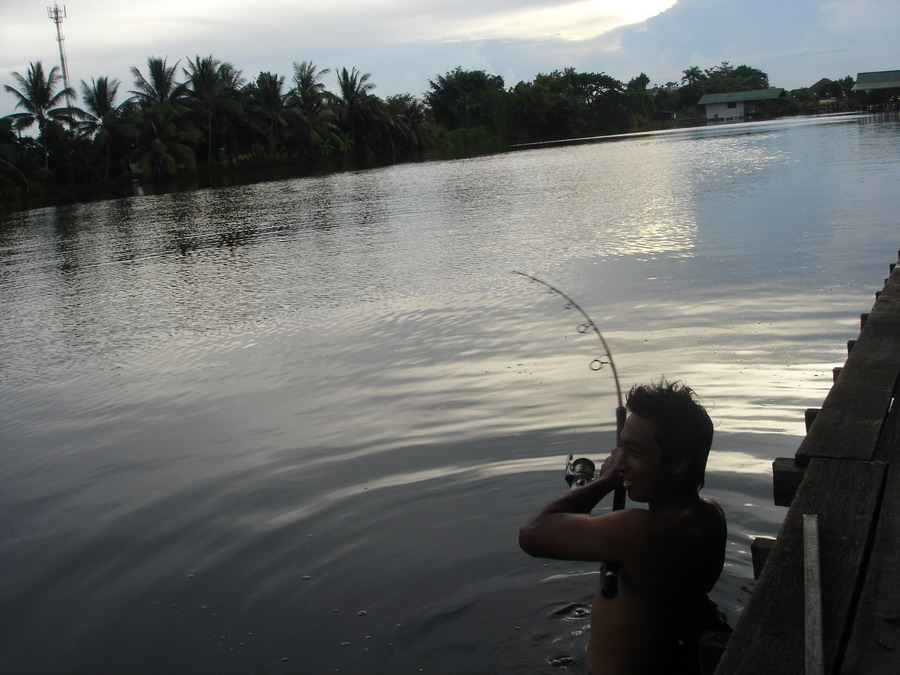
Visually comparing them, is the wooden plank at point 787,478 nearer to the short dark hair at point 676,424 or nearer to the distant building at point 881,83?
the short dark hair at point 676,424

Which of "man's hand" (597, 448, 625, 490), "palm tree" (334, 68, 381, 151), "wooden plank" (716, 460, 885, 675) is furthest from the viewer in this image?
"palm tree" (334, 68, 381, 151)

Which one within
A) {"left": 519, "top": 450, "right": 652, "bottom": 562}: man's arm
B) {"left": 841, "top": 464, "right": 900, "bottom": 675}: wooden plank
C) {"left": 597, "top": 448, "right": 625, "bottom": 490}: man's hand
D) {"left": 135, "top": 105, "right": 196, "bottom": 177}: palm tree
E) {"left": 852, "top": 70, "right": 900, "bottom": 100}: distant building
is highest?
{"left": 852, "top": 70, "right": 900, "bottom": 100}: distant building

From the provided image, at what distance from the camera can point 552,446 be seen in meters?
5.29

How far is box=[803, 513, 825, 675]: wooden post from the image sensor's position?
1787 millimetres

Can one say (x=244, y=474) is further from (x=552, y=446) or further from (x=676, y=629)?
(x=676, y=629)

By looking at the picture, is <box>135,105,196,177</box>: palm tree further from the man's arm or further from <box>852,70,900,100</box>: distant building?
<box>852,70,900,100</box>: distant building

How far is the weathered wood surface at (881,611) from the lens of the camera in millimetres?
1829

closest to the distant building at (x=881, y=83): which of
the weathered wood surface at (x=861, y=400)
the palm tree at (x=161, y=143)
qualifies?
the palm tree at (x=161, y=143)

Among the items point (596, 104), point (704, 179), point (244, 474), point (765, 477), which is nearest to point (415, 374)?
point (244, 474)

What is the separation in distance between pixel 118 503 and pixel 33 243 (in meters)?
18.5

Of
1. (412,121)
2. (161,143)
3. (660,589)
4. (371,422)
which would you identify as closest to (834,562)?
(660,589)

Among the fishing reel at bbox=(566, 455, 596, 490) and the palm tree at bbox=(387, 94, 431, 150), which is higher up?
the palm tree at bbox=(387, 94, 431, 150)

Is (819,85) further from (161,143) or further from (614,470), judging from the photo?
(614,470)

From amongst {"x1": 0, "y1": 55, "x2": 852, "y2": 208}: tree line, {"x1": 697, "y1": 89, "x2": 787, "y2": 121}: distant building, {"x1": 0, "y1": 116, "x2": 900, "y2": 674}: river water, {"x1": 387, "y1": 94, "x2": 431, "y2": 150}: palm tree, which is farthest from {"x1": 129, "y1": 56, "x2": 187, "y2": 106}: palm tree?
{"x1": 697, "y1": 89, "x2": 787, "y2": 121}: distant building
